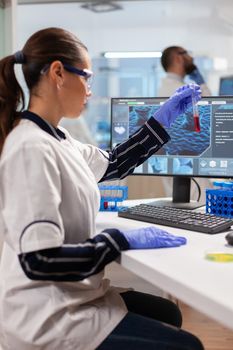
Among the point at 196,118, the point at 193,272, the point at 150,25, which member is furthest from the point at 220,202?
the point at 150,25

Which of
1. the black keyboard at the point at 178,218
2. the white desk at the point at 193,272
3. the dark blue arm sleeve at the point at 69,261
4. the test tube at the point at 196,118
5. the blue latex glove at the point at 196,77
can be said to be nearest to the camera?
the white desk at the point at 193,272

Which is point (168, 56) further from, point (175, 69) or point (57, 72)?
point (57, 72)

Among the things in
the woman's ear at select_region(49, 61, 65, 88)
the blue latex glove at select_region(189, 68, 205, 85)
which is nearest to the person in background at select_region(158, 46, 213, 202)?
the blue latex glove at select_region(189, 68, 205, 85)

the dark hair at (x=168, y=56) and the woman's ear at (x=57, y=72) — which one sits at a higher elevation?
the dark hair at (x=168, y=56)

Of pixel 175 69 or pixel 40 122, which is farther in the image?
pixel 175 69

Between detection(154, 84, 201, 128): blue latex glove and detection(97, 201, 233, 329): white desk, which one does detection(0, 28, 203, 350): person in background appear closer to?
detection(97, 201, 233, 329): white desk

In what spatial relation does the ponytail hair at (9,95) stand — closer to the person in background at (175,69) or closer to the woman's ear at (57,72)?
the woman's ear at (57,72)

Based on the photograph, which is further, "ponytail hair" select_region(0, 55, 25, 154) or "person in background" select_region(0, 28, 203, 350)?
"ponytail hair" select_region(0, 55, 25, 154)

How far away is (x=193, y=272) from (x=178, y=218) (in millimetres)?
520

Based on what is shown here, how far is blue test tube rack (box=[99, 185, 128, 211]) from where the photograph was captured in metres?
1.90

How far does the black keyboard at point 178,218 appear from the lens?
151 centimetres

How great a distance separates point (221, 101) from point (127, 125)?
384mm

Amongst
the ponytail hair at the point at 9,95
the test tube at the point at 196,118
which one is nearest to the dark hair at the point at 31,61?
the ponytail hair at the point at 9,95

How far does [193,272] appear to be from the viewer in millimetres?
1099
